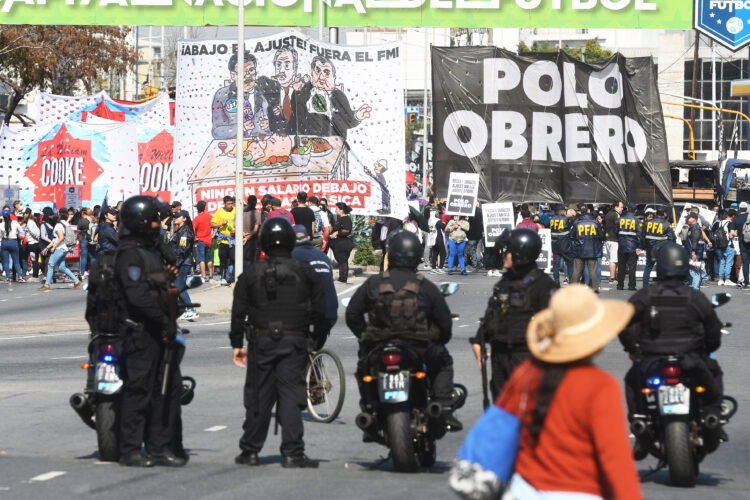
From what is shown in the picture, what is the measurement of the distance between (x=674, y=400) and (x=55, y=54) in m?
42.8

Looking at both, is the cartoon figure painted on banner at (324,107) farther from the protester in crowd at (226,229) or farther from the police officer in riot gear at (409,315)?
the police officer in riot gear at (409,315)

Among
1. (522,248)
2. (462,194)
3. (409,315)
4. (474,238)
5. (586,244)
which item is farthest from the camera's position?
(474,238)

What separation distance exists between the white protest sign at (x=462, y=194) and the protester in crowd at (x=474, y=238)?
0.69 m

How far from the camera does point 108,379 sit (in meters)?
8.14

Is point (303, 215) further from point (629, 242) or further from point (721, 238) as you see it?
point (721, 238)

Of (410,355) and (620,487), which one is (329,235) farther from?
(620,487)

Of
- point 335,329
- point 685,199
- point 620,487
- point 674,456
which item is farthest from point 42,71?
point 620,487

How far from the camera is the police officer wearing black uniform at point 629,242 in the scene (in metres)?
25.4

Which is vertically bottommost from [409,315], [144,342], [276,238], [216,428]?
[216,428]

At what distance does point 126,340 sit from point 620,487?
486 centimetres

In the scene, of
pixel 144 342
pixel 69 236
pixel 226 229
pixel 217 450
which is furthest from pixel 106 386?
pixel 69 236

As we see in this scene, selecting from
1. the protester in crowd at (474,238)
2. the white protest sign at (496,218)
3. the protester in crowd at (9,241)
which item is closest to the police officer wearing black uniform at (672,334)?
the protester in crowd at (474,238)

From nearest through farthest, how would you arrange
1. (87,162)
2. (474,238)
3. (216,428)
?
(216,428) < (474,238) < (87,162)

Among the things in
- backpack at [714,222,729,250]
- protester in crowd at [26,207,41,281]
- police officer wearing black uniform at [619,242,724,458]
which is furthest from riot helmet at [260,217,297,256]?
protester in crowd at [26,207,41,281]
